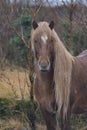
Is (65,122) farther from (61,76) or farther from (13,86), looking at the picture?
(13,86)

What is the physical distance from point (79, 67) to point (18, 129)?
199cm

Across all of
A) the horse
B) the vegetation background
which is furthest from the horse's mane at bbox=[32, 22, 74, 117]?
the vegetation background

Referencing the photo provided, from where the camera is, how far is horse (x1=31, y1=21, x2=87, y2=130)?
519 cm

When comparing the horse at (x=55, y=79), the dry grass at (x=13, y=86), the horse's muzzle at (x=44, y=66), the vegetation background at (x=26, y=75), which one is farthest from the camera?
the dry grass at (x=13, y=86)

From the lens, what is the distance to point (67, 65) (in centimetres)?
549

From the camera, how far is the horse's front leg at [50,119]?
5.55 meters

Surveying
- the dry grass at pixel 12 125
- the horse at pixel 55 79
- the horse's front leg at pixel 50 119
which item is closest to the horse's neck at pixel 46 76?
the horse at pixel 55 79

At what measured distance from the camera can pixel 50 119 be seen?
562 centimetres

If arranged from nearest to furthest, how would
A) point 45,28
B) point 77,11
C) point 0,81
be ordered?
point 45,28 < point 0,81 < point 77,11

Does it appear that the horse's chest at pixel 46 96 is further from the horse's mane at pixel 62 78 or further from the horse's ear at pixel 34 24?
the horse's ear at pixel 34 24

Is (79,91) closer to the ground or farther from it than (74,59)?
closer to the ground

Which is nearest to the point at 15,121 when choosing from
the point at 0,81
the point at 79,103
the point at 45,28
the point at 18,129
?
the point at 18,129

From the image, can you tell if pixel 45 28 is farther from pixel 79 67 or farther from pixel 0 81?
pixel 0 81

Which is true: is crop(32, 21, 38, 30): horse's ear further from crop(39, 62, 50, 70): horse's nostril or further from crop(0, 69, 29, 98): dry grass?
crop(0, 69, 29, 98): dry grass
